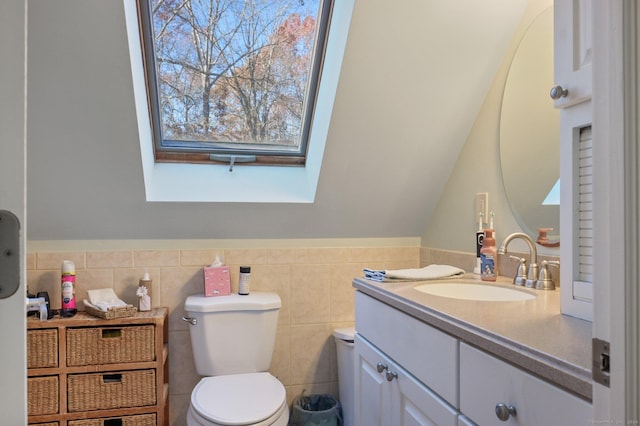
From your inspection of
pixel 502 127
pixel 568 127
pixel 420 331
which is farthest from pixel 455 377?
pixel 502 127

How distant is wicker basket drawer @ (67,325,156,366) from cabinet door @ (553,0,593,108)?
1.84 meters

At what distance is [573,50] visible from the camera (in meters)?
1.10

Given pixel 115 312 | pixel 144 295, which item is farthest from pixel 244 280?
pixel 115 312

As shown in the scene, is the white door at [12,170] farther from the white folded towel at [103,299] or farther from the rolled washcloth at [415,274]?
the white folded towel at [103,299]

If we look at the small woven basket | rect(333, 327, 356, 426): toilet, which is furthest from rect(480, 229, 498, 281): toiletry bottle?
the small woven basket

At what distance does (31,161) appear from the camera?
1.87 metres

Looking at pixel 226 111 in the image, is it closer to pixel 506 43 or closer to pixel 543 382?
pixel 506 43

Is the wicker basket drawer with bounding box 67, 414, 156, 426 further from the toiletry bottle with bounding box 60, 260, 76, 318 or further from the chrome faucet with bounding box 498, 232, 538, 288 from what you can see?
the chrome faucet with bounding box 498, 232, 538, 288

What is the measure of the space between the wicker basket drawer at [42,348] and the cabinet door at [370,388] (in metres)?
1.30

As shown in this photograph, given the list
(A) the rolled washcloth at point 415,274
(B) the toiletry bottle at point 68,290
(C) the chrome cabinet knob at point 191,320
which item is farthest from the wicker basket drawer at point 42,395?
(A) the rolled washcloth at point 415,274

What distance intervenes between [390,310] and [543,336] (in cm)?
58

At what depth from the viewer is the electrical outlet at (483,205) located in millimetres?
1847

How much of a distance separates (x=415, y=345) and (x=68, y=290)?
1.62 metres

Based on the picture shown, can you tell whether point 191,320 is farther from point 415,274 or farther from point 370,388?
point 415,274
